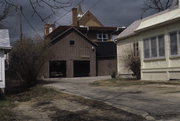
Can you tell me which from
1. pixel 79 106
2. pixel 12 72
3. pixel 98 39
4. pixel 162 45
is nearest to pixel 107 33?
pixel 98 39

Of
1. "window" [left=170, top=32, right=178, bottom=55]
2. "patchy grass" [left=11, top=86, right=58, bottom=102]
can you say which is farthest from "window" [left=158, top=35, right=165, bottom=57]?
"patchy grass" [left=11, top=86, right=58, bottom=102]

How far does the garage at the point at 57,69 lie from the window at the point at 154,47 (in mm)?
20084

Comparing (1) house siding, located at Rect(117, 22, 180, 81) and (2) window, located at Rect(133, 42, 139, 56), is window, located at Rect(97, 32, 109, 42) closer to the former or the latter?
(2) window, located at Rect(133, 42, 139, 56)

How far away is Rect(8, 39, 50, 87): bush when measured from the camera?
87.5ft

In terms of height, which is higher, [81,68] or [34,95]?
[81,68]

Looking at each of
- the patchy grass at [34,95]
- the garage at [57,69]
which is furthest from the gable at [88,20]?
the patchy grass at [34,95]

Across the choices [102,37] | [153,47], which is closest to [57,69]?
[102,37]

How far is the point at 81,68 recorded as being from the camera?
4575 cm

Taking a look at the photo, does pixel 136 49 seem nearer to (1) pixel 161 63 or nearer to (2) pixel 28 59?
(1) pixel 161 63

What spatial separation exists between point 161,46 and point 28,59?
1019 cm

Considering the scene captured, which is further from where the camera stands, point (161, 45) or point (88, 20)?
point (88, 20)

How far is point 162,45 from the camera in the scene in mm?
23500

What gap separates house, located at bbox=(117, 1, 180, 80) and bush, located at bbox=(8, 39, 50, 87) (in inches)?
313

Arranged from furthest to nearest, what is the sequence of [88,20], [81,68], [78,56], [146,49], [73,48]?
[88,20] → [81,68] → [78,56] → [73,48] → [146,49]
